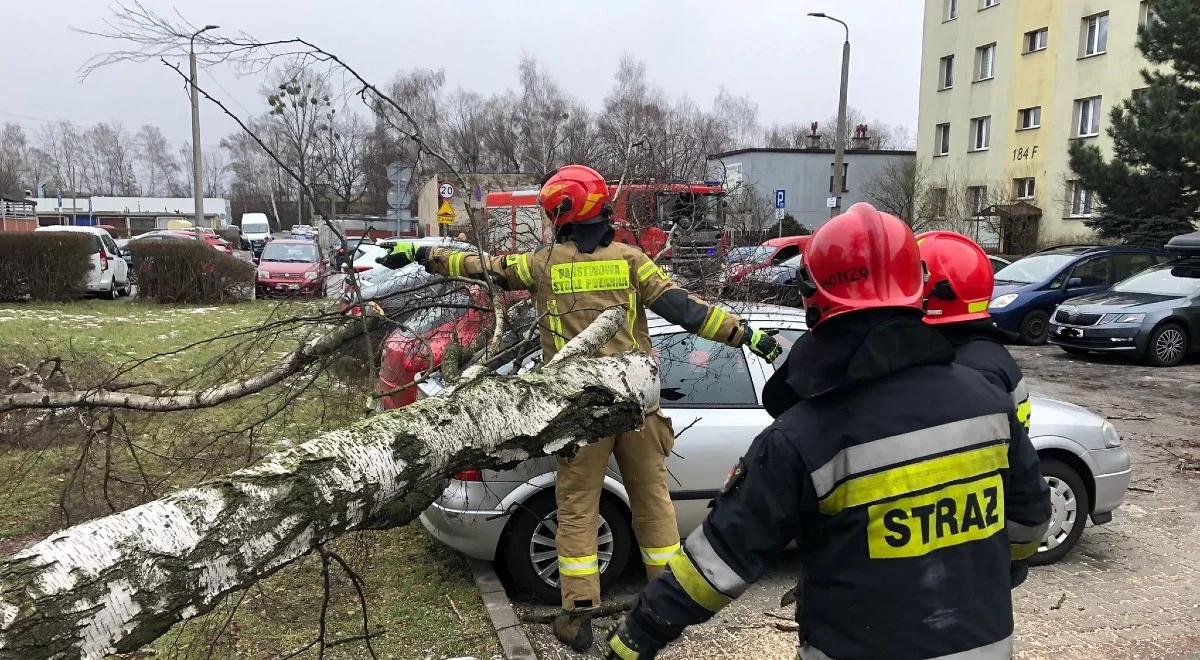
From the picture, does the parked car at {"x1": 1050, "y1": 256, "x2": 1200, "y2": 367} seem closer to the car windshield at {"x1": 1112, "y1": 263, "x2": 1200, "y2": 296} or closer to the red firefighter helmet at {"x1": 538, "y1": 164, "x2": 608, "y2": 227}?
the car windshield at {"x1": 1112, "y1": 263, "x2": 1200, "y2": 296}

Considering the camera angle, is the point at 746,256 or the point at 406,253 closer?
the point at 406,253

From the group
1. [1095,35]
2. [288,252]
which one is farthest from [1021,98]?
[288,252]

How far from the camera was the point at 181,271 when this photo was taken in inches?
635

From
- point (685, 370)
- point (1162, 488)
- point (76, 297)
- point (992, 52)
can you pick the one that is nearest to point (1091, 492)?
point (1162, 488)

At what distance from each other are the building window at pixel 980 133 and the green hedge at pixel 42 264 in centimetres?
2883

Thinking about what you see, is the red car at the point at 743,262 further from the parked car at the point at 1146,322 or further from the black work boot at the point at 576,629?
the parked car at the point at 1146,322

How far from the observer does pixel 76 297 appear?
16.0 meters

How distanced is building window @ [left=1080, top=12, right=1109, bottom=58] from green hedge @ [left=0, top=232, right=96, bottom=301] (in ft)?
94.7

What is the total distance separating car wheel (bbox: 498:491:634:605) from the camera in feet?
12.5

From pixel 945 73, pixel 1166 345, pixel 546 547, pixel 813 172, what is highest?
pixel 945 73

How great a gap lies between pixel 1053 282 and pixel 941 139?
21679 millimetres

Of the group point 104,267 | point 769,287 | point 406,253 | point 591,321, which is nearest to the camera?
point 591,321

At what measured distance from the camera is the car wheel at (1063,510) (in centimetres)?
430

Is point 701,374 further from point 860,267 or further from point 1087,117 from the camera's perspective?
point 1087,117
